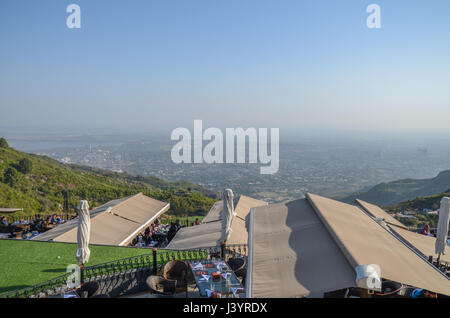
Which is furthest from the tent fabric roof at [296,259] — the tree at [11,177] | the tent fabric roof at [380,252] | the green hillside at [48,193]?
the tree at [11,177]

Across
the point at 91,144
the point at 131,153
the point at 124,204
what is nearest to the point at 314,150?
the point at 131,153

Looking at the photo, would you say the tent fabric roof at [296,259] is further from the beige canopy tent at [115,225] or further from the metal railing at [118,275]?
the beige canopy tent at [115,225]

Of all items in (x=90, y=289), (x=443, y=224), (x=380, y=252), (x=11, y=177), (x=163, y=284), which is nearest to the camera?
(x=380, y=252)

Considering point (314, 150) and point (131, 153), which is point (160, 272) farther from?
point (314, 150)

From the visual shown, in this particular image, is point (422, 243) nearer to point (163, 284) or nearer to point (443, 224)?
point (443, 224)

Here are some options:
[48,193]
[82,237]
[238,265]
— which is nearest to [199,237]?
[238,265]

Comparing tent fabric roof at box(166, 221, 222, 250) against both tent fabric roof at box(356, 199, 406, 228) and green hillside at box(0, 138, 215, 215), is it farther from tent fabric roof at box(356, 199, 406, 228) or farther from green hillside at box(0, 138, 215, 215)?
green hillside at box(0, 138, 215, 215)
